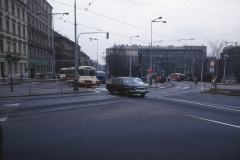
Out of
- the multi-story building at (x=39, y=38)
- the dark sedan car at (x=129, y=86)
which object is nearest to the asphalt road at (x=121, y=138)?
the dark sedan car at (x=129, y=86)

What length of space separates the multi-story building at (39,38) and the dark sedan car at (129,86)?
3302 centimetres

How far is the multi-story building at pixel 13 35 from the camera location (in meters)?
38.4

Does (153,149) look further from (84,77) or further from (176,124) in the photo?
(84,77)

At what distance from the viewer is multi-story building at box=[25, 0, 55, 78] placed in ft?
169

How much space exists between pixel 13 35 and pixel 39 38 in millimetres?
15747

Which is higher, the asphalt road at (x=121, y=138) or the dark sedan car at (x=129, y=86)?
the dark sedan car at (x=129, y=86)

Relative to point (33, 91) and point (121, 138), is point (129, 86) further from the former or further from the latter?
point (121, 138)

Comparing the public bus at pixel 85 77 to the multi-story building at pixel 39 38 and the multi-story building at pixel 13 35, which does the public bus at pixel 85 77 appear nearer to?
the multi-story building at pixel 13 35

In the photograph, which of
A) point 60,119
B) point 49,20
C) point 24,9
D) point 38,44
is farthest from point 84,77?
point 49,20

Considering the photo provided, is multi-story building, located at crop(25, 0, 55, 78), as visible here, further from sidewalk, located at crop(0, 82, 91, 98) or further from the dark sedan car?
the dark sedan car

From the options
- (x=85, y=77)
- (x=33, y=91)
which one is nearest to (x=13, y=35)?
(x=85, y=77)

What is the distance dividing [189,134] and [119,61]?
51.5m

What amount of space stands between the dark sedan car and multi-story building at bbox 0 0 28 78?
79.2ft

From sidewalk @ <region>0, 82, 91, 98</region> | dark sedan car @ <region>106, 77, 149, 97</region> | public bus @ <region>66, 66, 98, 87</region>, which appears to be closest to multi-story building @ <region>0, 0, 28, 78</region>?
public bus @ <region>66, 66, 98, 87</region>
